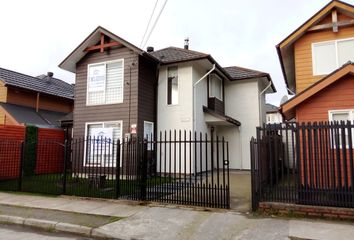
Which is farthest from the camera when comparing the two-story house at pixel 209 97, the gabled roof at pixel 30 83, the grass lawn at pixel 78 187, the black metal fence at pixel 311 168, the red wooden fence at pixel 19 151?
the gabled roof at pixel 30 83

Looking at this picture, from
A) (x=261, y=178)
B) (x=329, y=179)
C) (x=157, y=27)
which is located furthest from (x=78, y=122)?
(x=329, y=179)

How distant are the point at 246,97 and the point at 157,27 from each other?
27.6 feet

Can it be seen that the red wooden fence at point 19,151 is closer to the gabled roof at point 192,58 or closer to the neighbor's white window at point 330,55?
the gabled roof at point 192,58

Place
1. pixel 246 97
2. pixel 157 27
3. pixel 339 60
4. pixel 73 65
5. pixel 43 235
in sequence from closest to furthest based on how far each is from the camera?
pixel 43 235 → pixel 339 60 → pixel 157 27 → pixel 73 65 → pixel 246 97

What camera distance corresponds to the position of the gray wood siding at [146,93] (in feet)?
43.8

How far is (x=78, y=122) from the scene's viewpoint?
14367 mm

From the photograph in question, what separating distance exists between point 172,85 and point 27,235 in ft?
33.2

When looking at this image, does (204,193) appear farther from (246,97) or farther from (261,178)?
(246,97)

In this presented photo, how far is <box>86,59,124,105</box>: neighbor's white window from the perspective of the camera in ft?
45.0

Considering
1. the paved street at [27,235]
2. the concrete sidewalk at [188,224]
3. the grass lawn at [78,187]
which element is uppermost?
the grass lawn at [78,187]

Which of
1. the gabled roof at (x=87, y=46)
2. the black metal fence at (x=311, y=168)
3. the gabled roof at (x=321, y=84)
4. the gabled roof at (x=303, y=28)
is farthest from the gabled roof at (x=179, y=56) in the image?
the black metal fence at (x=311, y=168)

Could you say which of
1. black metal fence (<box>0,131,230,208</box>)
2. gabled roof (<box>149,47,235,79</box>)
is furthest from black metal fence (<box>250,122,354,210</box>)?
gabled roof (<box>149,47,235,79</box>)

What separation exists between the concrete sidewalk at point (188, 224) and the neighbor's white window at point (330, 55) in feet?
23.7

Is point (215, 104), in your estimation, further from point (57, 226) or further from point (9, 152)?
point (57, 226)
